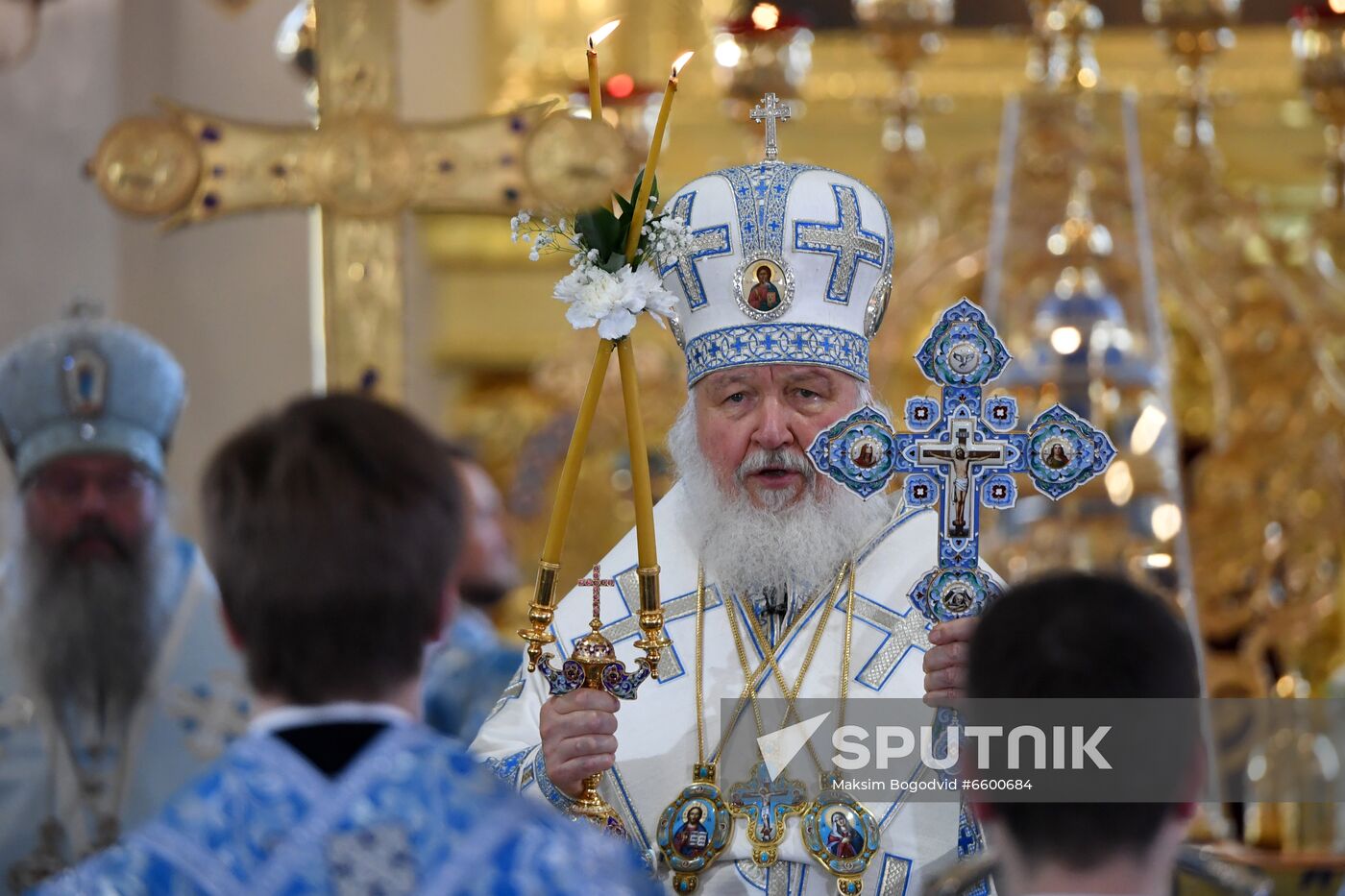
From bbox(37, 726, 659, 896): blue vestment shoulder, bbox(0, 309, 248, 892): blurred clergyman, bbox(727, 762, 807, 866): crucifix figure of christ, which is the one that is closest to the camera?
bbox(37, 726, 659, 896): blue vestment shoulder

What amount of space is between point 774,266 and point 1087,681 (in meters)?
1.97

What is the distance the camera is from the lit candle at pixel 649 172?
12.9 feet

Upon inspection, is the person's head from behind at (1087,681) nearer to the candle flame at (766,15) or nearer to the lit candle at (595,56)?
the lit candle at (595,56)

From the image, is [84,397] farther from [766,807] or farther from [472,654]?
[766,807]

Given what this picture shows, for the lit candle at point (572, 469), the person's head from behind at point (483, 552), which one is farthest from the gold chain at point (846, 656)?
the person's head from behind at point (483, 552)

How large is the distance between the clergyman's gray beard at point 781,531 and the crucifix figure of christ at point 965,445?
57 cm

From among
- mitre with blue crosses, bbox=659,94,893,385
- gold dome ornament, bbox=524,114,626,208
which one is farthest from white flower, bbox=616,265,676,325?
gold dome ornament, bbox=524,114,626,208

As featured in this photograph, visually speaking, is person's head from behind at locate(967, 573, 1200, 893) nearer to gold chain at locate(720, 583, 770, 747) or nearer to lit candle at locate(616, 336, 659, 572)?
lit candle at locate(616, 336, 659, 572)

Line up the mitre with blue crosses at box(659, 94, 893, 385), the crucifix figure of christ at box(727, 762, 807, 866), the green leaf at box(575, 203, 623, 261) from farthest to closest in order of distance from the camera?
the mitre with blue crosses at box(659, 94, 893, 385) < the crucifix figure of christ at box(727, 762, 807, 866) < the green leaf at box(575, 203, 623, 261)

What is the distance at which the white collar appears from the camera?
2820 mm

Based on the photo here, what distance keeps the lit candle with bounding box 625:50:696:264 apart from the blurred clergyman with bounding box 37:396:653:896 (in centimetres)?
121

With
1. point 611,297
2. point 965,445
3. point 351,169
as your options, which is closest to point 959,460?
point 965,445

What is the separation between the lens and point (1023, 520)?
673cm

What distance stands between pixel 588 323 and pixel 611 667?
0.57 metres
